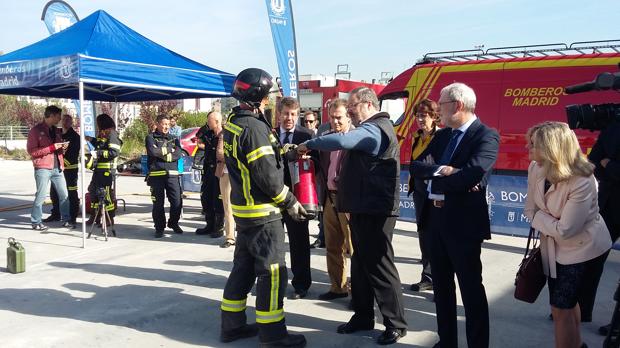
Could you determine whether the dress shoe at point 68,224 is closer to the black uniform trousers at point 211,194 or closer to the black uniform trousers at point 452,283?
the black uniform trousers at point 211,194

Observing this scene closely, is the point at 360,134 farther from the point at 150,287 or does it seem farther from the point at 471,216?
the point at 150,287

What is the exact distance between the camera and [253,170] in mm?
3791

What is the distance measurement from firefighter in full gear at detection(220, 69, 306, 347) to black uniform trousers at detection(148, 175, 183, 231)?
13.8 ft

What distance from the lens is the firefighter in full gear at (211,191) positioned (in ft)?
25.8

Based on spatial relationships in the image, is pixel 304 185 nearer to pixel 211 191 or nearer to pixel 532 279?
pixel 532 279

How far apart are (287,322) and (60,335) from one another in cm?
179

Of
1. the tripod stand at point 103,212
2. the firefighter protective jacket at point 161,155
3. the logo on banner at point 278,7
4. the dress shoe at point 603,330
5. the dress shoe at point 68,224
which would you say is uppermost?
the logo on banner at point 278,7

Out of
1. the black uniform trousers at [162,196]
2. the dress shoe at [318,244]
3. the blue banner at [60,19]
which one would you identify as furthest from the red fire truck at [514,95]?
the blue banner at [60,19]

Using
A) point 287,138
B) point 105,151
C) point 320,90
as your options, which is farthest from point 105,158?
point 320,90

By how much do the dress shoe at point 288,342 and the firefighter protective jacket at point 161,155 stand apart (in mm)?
4619

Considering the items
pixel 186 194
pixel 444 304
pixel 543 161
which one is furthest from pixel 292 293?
pixel 186 194

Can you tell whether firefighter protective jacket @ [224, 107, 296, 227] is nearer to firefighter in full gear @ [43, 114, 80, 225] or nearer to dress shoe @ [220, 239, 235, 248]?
dress shoe @ [220, 239, 235, 248]

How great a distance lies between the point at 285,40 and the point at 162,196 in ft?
15.1

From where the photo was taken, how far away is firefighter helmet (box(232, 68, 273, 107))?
3949 millimetres
